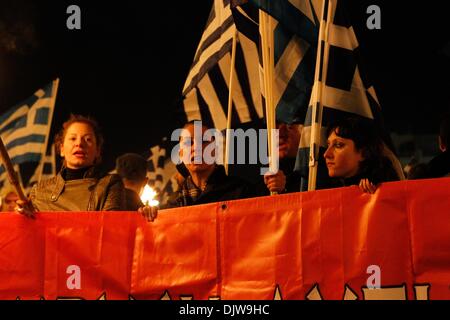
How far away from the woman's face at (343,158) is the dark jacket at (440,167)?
40cm

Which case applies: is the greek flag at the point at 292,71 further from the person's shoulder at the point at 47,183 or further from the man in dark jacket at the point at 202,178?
the person's shoulder at the point at 47,183

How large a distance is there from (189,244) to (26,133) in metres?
5.14

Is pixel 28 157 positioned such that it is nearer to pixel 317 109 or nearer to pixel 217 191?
pixel 217 191

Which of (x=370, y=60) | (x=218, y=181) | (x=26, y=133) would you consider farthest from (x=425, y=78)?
(x=218, y=181)

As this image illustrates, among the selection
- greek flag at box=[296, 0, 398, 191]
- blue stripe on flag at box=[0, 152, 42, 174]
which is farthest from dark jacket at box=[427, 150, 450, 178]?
blue stripe on flag at box=[0, 152, 42, 174]

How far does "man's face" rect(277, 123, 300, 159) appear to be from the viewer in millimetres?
5078

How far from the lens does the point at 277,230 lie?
154 inches

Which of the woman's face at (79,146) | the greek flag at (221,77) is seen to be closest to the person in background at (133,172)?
the greek flag at (221,77)

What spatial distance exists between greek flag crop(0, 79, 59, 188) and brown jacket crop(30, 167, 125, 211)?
384 centimetres

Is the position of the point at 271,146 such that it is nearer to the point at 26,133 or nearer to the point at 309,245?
the point at 309,245

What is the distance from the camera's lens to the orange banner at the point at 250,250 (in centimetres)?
355

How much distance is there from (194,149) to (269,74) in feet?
2.36
